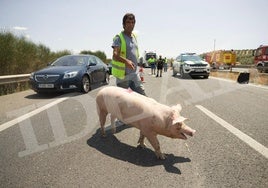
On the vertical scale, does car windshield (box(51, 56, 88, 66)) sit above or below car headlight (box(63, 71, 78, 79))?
above

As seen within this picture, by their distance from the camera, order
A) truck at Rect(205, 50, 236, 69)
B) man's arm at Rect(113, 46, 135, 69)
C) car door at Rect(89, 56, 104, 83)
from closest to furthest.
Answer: man's arm at Rect(113, 46, 135, 69) < car door at Rect(89, 56, 104, 83) < truck at Rect(205, 50, 236, 69)

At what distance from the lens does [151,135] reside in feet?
13.6

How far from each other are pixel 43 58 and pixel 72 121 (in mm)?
18132

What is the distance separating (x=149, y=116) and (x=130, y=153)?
0.69 metres

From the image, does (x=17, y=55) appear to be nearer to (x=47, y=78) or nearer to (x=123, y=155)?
(x=47, y=78)

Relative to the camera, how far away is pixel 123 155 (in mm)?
4289

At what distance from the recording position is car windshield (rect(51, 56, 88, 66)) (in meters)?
12.5

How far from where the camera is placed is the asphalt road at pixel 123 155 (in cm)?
343

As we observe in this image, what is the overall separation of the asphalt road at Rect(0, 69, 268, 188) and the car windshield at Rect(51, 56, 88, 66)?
5.71 metres

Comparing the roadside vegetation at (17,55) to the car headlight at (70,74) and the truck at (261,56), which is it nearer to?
the car headlight at (70,74)

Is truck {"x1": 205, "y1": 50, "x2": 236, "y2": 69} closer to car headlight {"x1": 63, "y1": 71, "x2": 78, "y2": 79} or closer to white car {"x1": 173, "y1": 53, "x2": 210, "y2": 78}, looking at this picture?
white car {"x1": 173, "y1": 53, "x2": 210, "y2": 78}

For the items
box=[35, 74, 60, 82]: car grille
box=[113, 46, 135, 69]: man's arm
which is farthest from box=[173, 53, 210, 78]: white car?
box=[113, 46, 135, 69]: man's arm

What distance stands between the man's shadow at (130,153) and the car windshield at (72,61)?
776 cm

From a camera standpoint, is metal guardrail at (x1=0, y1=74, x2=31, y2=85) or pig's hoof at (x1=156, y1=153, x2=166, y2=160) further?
metal guardrail at (x1=0, y1=74, x2=31, y2=85)
